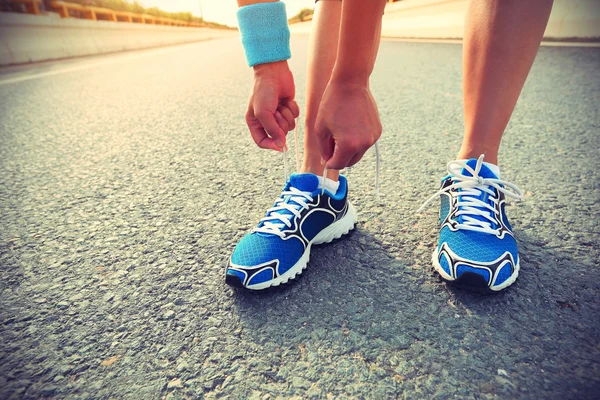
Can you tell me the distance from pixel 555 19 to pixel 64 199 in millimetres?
5626

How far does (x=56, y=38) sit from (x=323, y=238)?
8.67 metres

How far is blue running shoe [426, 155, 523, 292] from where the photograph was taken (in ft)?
2.89

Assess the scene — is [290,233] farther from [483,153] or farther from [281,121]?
[483,153]

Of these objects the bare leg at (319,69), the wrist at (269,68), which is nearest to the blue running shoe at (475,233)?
the bare leg at (319,69)

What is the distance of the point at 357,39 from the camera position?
2.57ft

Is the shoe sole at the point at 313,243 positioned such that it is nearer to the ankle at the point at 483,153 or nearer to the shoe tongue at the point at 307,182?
the shoe tongue at the point at 307,182

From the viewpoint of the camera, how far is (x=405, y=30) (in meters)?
8.47

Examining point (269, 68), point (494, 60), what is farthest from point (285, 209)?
point (494, 60)

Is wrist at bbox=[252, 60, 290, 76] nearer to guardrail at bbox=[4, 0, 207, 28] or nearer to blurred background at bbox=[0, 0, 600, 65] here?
blurred background at bbox=[0, 0, 600, 65]

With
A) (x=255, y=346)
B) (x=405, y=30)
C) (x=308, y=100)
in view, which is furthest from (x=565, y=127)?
(x=405, y=30)

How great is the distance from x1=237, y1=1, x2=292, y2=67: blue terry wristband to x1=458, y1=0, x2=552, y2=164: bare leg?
0.61m

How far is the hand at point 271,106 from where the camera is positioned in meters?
1.02

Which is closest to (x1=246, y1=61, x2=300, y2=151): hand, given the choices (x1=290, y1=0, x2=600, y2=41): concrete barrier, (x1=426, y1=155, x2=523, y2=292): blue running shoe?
(x1=426, y1=155, x2=523, y2=292): blue running shoe

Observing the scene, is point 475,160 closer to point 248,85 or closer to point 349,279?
point 349,279
